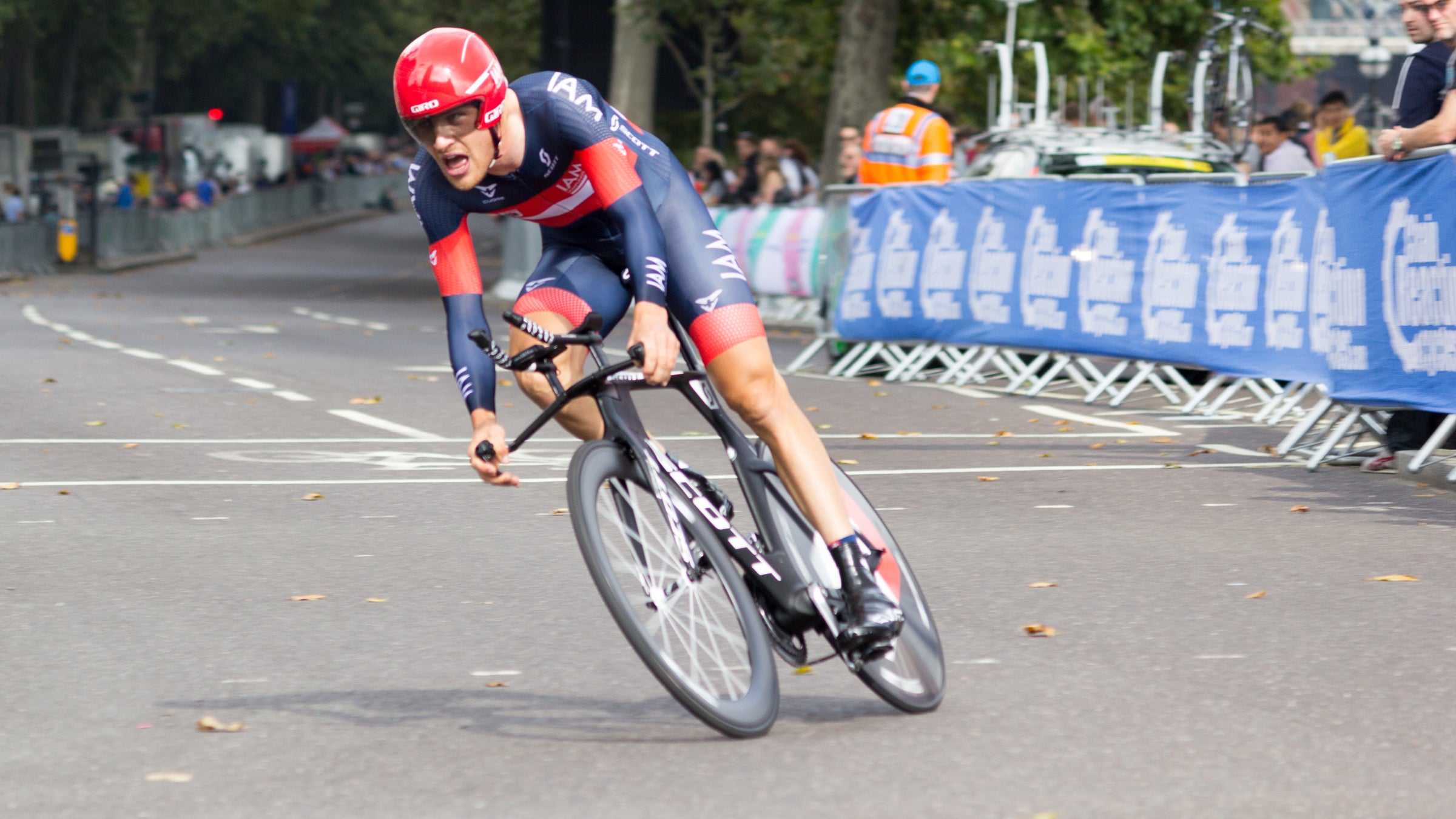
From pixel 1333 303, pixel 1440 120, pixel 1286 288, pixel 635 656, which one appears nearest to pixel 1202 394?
pixel 1286 288

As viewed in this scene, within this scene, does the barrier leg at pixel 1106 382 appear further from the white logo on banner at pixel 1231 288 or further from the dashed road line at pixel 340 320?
the dashed road line at pixel 340 320

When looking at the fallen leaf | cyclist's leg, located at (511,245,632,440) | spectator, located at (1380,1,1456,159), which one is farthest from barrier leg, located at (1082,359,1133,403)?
the fallen leaf

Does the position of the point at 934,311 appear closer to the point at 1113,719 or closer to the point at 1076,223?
the point at 1076,223

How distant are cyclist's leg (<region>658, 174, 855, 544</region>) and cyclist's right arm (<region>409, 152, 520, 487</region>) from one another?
480 millimetres

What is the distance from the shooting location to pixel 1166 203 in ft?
41.6

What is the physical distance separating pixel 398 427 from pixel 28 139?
50.3m

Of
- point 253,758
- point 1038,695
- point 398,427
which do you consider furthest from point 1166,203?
point 253,758

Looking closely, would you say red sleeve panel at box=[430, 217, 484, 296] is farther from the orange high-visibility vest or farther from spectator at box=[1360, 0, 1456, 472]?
the orange high-visibility vest

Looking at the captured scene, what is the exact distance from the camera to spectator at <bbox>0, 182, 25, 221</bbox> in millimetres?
45219

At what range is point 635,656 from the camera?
5793 mm

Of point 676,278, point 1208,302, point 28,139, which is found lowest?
point 28,139

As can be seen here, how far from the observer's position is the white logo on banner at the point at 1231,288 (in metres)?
11.7

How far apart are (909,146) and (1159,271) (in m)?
3.59

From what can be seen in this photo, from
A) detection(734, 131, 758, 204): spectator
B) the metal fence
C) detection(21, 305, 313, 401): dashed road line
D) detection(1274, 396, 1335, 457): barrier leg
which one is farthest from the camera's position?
the metal fence
